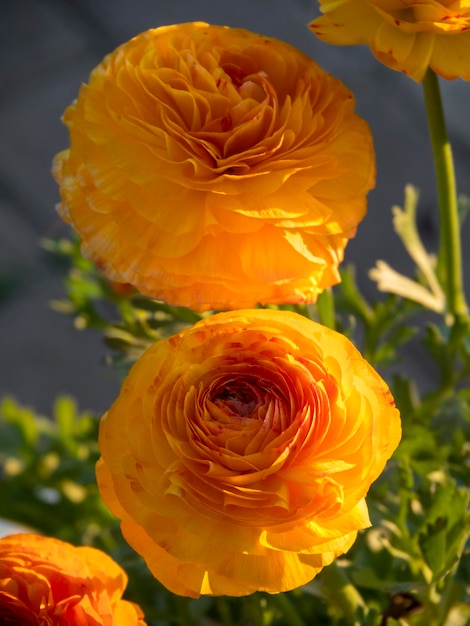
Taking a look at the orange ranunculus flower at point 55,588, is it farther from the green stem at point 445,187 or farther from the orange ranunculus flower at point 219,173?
the green stem at point 445,187

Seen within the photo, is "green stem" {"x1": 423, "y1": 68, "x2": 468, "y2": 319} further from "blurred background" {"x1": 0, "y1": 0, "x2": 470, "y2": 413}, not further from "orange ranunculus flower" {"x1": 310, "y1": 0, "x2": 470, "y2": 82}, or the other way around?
"blurred background" {"x1": 0, "y1": 0, "x2": 470, "y2": 413}

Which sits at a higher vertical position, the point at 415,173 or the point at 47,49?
the point at 47,49

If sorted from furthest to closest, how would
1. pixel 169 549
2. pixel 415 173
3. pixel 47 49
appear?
pixel 47 49, pixel 415 173, pixel 169 549

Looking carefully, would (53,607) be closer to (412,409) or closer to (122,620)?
(122,620)

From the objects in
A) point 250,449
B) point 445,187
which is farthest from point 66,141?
point 250,449

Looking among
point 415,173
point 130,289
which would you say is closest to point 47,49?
point 415,173

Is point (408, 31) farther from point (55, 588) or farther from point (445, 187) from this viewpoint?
point (55, 588)

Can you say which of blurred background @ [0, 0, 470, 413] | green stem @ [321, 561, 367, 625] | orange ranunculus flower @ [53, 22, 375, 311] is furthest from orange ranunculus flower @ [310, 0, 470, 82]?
blurred background @ [0, 0, 470, 413]
